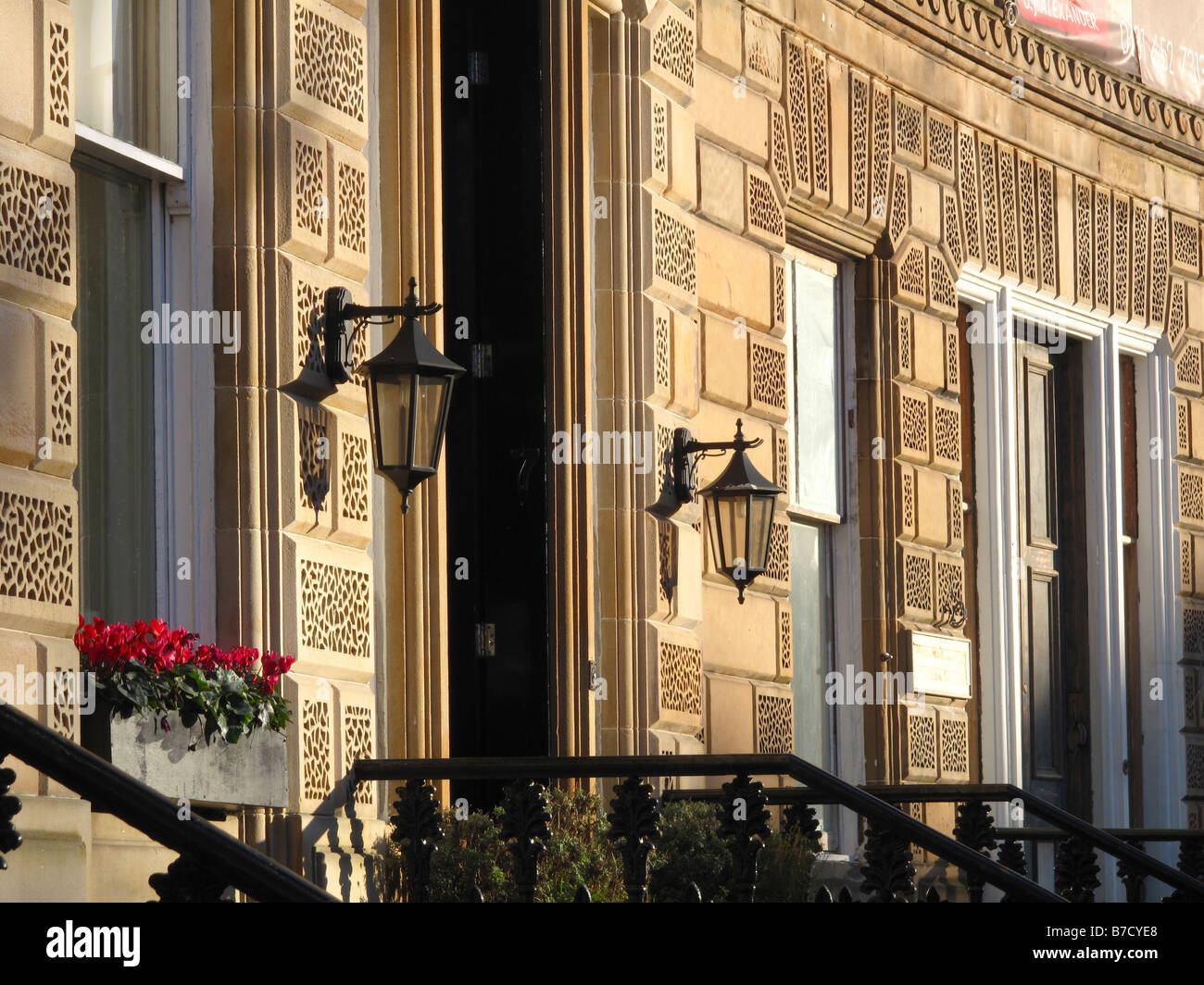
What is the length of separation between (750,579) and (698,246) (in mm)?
1479

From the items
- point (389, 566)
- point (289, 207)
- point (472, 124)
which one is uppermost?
point (472, 124)

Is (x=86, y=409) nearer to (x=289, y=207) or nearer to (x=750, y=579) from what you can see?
(x=289, y=207)

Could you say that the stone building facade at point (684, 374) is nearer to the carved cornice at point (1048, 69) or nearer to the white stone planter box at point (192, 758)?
the carved cornice at point (1048, 69)

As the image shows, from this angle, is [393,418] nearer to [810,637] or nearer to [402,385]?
[402,385]

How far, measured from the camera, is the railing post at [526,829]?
6395mm

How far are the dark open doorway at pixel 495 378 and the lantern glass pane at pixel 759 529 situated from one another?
47.4 inches

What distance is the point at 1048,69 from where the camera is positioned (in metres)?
12.5

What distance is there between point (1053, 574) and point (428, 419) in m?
6.34

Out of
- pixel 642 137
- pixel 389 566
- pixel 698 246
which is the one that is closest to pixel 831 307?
pixel 698 246

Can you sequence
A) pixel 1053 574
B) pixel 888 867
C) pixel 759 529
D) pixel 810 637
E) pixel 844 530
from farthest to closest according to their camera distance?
pixel 1053 574, pixel 844 530, pixel 810 637, pixel 759 529, pixel 888 867

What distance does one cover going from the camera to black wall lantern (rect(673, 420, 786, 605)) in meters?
9.05

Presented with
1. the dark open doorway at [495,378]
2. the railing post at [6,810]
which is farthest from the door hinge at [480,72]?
the railing post at [6,810]

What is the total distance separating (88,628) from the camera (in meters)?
5.73

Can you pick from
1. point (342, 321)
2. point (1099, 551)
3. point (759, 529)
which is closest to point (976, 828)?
point (759, 529)
